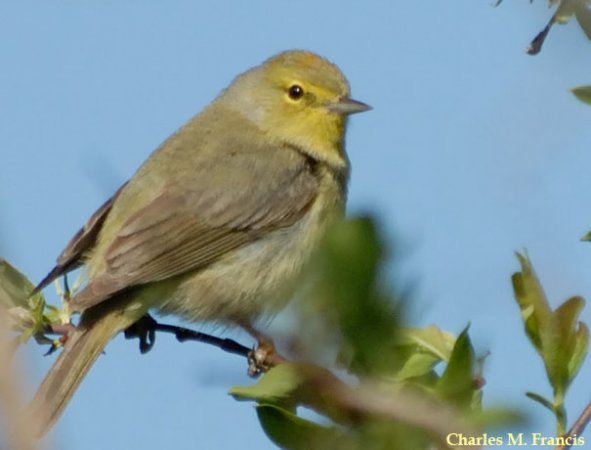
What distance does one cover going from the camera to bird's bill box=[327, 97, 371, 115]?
5.81 meters

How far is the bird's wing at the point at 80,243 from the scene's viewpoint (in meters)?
4.95

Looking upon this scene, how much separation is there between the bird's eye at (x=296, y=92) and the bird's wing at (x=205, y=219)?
0.50 meters

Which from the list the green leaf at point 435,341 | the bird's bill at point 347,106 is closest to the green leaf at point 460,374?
the green leaf at point 435,341

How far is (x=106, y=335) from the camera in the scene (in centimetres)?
457

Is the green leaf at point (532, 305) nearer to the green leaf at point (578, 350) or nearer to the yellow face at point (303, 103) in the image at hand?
the green leaf at point (578, 350)

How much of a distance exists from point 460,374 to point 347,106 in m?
4.47

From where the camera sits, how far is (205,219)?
17.4 ft

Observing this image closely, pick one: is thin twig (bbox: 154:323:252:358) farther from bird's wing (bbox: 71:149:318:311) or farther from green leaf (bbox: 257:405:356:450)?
green leaf (bbox: 257:405:356:450)

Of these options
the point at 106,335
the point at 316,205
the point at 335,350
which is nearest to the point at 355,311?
the point at 335,350

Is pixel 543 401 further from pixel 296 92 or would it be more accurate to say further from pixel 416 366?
pixel 296 92

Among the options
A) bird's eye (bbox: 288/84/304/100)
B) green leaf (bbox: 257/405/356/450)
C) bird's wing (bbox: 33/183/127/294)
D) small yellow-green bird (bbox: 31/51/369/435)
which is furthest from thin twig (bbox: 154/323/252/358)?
green leaf (bbox: 257/405/356/450)

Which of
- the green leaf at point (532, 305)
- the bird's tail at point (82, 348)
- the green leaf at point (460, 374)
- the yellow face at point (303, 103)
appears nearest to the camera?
the green leaf at point (460, 374)

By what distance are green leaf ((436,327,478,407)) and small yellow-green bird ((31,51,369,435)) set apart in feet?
9.23

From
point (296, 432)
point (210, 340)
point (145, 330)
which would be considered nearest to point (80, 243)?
point (145, 330)
